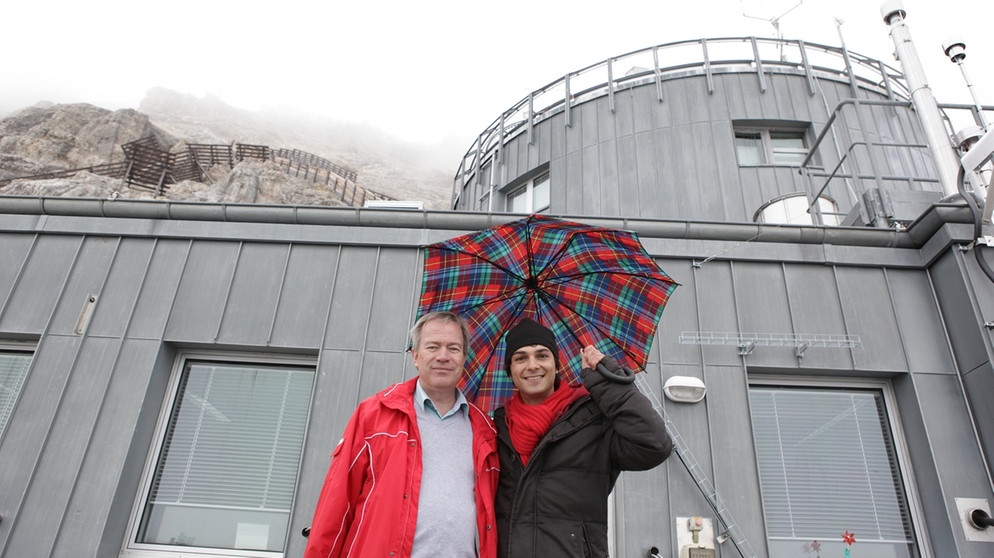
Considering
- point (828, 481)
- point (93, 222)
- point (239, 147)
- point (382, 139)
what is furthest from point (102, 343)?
point (382, 139)

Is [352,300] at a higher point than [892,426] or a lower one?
higher

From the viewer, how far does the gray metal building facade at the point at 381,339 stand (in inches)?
165

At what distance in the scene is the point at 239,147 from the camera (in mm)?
35156

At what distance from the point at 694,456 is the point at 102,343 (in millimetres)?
5137

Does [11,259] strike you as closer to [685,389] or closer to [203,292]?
[203,292]

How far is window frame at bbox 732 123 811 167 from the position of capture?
9.05 metres

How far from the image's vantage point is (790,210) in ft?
25.6

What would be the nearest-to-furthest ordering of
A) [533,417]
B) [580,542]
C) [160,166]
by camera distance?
Result: [580,542] → [533,417] → [160,166]

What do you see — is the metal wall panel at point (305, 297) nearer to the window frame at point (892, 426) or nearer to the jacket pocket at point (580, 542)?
the jacket pocket at point (580, 542)

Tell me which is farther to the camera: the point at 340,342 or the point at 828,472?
the point at 340,342

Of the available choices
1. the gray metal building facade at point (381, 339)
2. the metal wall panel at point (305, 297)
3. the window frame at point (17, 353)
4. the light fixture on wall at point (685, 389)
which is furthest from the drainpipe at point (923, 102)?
the window frame at point (17, 353)

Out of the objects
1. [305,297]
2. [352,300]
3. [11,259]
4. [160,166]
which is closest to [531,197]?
[352,300]

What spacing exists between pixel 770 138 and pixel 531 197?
14.0 feet

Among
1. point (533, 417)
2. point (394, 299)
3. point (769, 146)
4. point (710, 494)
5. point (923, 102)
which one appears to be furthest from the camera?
point (769, 146)
